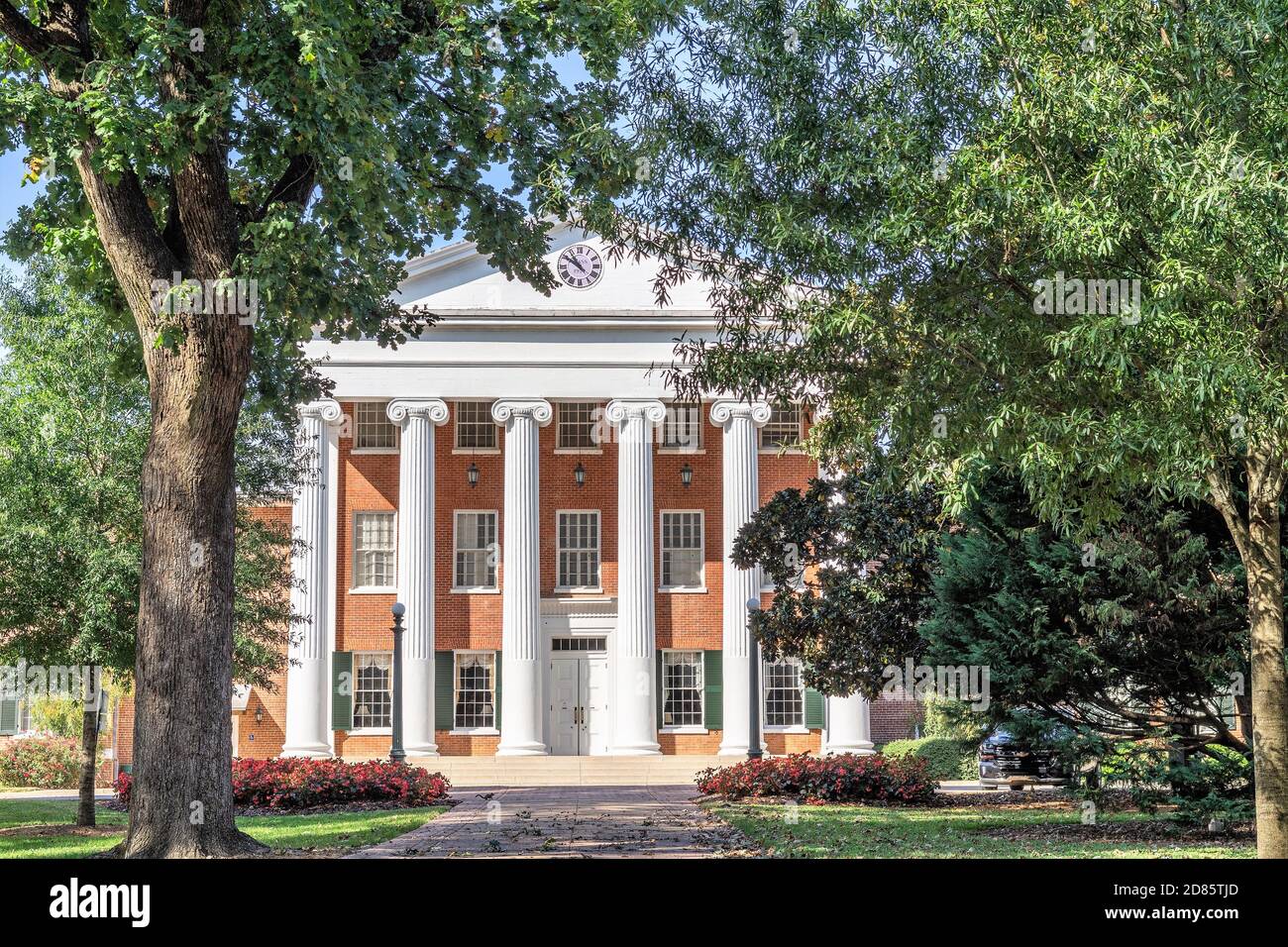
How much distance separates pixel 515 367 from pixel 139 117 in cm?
2663

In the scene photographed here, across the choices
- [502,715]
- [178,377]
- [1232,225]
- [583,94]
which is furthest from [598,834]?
[502,715]

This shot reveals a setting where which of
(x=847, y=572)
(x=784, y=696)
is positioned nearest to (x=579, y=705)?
(x=784, y=696)

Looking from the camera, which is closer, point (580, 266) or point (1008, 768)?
point (1008, 768)

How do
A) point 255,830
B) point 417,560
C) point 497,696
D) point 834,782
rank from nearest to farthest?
point 255,830 < point 834,782 < point 417,560 < point 497,696

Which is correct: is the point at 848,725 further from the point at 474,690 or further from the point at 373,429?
the point at 373,429

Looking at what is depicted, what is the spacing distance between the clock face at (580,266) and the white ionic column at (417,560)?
5.25 meters

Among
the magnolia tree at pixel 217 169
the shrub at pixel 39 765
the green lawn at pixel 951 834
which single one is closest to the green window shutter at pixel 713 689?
the green lawn at pixel 951 834

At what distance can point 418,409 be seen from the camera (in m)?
38.3

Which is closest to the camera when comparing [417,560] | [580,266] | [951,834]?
[951,834]

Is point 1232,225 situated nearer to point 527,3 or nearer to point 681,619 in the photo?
point 527,3

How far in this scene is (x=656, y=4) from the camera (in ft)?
44.6

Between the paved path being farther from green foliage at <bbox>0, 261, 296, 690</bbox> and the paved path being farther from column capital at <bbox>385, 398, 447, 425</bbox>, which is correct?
column capital at <bbox>385, 398, 447, 425</bbox>

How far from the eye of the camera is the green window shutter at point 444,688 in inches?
1506

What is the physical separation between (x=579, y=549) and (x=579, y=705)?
452cm
